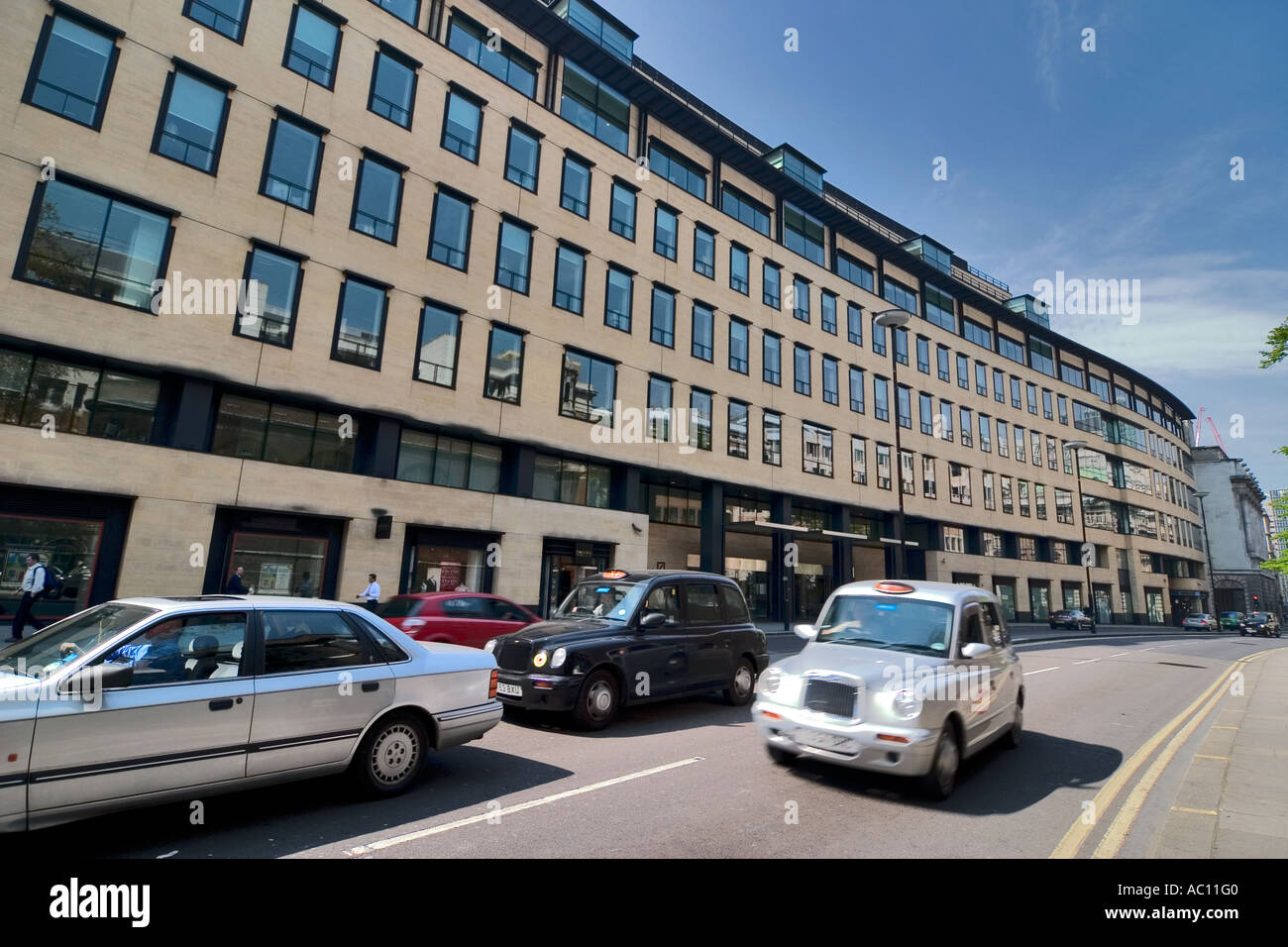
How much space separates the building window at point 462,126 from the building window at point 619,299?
20.9 feet

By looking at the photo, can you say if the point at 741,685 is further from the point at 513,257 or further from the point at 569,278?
the point at 569,278

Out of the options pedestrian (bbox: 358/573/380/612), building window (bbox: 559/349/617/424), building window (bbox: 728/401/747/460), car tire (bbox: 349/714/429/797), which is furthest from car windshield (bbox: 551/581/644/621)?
building window (bbox: 728/401/747/460)

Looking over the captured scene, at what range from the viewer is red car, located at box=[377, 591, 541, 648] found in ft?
36.2

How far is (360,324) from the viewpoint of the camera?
59.2 ft

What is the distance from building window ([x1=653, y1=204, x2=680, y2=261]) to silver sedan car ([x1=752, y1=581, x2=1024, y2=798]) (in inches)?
883

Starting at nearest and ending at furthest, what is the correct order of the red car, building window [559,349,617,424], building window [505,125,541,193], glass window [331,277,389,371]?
1. the red car
2. glass window [331,277,389,371]
3. building window [505,125,541,193]
4. building window [559,349,617,424]

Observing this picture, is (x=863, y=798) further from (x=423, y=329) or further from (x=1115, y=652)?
(x=1115, y=652)

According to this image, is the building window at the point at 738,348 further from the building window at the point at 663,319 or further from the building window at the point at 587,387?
the building window at the point at 587,387

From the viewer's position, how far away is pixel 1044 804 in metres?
5.31

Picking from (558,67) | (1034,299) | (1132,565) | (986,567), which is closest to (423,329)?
(558,67)

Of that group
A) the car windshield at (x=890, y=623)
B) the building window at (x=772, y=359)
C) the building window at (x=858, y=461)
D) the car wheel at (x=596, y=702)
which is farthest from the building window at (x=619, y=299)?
the car windshield at (x=890, y=623)

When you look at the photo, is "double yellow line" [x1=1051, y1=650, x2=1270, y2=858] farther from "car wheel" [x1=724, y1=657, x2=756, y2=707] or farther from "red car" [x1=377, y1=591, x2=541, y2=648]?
"red car" [x1=377, y1=591, x2=541, y2=648]

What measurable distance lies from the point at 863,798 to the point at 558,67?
87.8ft

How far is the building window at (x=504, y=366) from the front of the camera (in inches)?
807
